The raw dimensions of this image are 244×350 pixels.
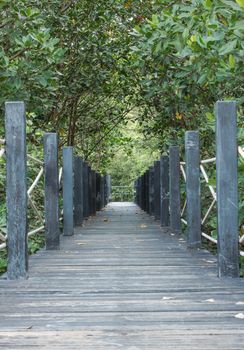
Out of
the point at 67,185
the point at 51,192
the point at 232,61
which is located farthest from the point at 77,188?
the point at 232,61

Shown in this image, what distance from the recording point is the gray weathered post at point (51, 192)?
5.47m

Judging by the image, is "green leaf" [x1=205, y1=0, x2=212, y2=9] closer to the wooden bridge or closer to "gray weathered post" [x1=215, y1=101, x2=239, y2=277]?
the wooden bridge

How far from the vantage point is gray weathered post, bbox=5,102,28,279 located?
12.3 ft

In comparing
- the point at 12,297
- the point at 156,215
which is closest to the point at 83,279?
the point at 12,297

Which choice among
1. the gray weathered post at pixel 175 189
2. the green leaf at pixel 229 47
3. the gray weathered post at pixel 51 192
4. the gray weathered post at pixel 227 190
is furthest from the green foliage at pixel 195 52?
the gray weathered post at pixel 51 192

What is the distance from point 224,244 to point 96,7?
8412mm

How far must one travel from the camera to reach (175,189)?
6.96 metres

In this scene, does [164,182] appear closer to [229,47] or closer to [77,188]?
[77,188]

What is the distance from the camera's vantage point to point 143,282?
3678mm

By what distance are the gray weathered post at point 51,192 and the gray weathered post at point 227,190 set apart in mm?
2173

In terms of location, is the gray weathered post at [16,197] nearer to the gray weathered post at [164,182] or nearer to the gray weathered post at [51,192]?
the gray weathered post at [51,192]

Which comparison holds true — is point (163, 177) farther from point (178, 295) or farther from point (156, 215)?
point (178, 295)

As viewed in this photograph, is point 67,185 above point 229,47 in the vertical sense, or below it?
below

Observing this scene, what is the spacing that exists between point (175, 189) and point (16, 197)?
347cm
